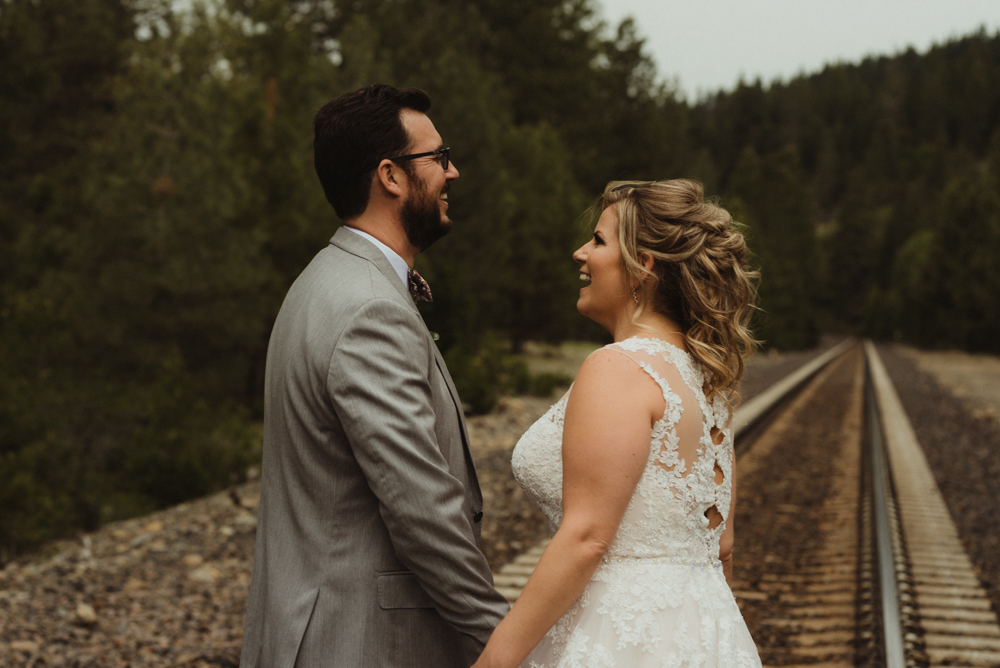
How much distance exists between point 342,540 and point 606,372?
723mm

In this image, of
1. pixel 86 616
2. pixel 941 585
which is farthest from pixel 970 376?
pixel 86 616

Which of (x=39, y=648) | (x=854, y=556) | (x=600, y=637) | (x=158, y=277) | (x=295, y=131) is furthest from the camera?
(x=295, y=131)

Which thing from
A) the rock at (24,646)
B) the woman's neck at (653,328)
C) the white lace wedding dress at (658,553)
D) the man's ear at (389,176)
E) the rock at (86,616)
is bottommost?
the rock at (86,616)

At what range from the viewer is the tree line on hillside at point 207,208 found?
32.0ft

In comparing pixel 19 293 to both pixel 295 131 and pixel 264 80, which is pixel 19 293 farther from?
pixel 264 80

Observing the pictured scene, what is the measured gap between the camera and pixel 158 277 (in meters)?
12.2

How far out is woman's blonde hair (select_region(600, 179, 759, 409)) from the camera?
2145 mm

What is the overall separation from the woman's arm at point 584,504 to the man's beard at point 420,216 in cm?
61

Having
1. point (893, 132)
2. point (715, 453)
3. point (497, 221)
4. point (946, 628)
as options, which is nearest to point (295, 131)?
point (497, 221)

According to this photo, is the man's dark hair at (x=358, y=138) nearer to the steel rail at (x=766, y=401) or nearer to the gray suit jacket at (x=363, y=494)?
the gray suit jacket at (x=363, y=494)

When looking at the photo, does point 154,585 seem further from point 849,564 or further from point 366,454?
point 849,564

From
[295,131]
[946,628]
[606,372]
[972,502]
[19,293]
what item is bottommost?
[972,502]

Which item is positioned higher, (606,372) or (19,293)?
(606,372)

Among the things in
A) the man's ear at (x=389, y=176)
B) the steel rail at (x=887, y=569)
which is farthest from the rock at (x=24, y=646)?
the steel rail at (x=887, y=569)
